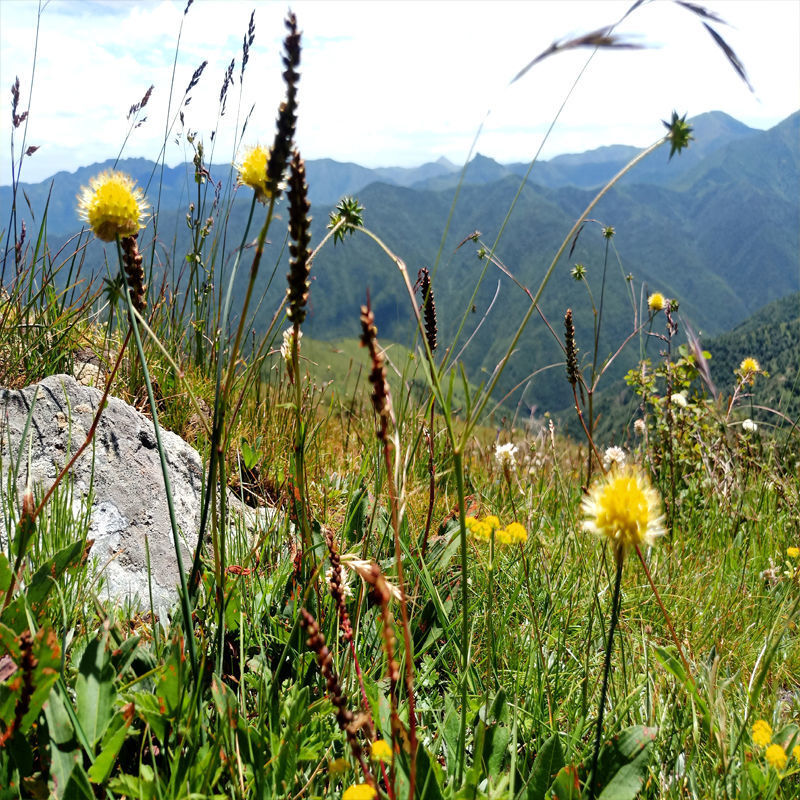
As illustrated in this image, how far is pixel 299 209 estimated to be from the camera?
97cm

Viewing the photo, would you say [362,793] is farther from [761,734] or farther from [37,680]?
[761,734]

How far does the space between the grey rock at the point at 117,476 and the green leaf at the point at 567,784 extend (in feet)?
4.34

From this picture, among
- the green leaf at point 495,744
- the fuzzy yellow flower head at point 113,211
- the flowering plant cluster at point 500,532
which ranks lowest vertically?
the green leaf at point 495,744

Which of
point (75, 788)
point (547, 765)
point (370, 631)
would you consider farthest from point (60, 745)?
point (547, 765)

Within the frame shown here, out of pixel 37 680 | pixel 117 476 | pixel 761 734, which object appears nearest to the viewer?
pixel 37 680

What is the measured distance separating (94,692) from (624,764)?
117cm

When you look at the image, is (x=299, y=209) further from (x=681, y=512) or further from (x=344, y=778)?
(x=681, y=512)

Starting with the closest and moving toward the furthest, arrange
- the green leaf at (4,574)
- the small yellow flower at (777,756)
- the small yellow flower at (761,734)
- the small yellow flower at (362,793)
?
the small yellow flower at (362,793), the small yellow flower at (777,756), the small yellow flower at (761,734), the green leaf at (4,574)

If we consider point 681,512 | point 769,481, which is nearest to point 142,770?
point 681,512

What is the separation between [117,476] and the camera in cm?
237

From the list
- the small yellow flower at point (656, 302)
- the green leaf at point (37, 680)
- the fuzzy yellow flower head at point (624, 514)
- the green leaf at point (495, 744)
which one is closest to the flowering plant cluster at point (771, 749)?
the green leaf at point (495, 744)

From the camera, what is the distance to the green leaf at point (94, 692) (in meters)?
1.32

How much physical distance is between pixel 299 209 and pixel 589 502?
0.70 metres

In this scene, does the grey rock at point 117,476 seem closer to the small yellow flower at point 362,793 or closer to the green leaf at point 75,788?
the green leaf at point 75,788
